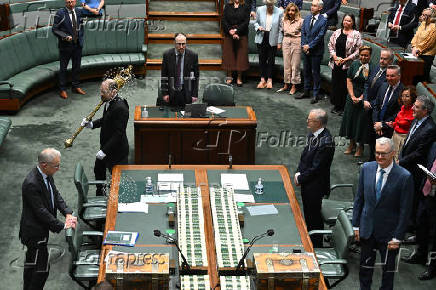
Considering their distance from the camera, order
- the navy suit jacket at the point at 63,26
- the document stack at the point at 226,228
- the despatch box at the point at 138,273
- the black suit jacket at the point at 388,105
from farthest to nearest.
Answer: the navy suit jacket at the point at 63,26 → the black suit jacket at the point at 388,105 → the document stack at the point at 226,228 → the despatch box at the point at 138,273

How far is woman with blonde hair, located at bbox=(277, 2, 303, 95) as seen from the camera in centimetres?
1163

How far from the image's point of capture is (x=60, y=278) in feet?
21.3

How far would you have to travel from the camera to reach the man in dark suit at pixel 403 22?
10.8 metres

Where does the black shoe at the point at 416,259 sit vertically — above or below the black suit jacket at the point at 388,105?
below

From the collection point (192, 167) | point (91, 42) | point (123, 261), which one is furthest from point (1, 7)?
point (123, 261)

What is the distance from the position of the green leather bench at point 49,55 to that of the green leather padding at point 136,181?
169 inches

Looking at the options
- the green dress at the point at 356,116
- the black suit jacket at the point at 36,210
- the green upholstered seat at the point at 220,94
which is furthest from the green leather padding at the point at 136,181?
the green dress at the point at 356,116

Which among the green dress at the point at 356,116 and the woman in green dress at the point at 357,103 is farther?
the green dress at the point at 356,116

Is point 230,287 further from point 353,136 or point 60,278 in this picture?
point 353,136

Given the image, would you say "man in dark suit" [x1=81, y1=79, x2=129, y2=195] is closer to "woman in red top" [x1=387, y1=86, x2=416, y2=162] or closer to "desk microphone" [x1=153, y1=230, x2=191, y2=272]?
"desk microphone" [x1=153, y1=230, x2=191, y2=272]

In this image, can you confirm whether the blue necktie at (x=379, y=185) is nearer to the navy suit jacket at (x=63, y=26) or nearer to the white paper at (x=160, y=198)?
the white paper at (x=160, y=198)

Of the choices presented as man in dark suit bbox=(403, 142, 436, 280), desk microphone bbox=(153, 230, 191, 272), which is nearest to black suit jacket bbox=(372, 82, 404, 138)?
man in dark suit bbox=(403, 142, 436, 280)

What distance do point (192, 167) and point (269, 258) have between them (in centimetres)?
249

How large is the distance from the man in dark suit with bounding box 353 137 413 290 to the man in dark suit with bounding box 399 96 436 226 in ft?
4.43
